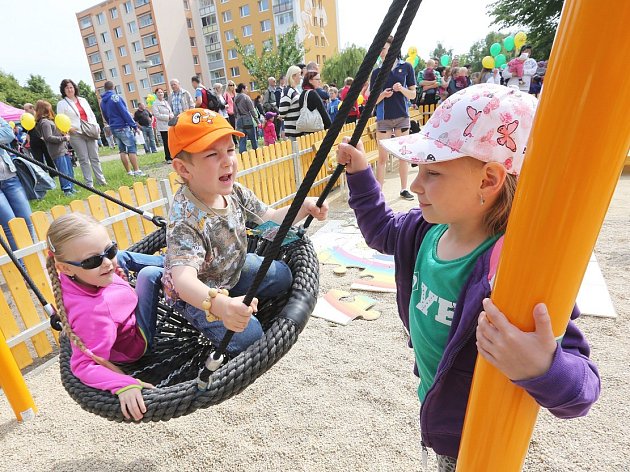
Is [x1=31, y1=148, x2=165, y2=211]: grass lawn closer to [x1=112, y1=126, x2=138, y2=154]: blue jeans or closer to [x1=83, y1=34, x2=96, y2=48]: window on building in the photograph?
[x1=112, y1=126, x2=138, y2=154]: blue jeans

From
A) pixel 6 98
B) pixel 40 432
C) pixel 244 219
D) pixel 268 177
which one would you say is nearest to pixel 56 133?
pixel 268 177

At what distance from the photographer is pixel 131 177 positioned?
894 cm

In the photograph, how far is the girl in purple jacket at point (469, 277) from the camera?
67 cm

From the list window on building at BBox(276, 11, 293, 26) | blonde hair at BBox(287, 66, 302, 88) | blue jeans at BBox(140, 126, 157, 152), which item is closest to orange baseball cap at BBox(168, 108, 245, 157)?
blonde hair at BBox(287, 66, 302, 88)

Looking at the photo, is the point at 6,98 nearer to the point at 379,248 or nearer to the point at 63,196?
the point at 63,196

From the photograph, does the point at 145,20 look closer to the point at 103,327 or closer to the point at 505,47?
the point at 505,47

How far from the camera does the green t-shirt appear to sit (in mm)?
998

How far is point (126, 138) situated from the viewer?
8414mm

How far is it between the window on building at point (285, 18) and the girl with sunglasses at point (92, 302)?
45394 millimetres

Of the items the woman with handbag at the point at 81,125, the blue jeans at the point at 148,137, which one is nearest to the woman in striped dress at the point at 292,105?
the woman with handbag at the point at 81,125

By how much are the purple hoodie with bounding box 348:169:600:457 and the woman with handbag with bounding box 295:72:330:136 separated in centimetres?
469

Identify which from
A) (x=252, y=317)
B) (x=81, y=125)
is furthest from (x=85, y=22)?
(x=252, y=317)

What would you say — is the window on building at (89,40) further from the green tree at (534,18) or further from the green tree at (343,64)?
the green tree at (534,18)

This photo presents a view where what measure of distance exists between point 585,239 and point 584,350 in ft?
1.19
